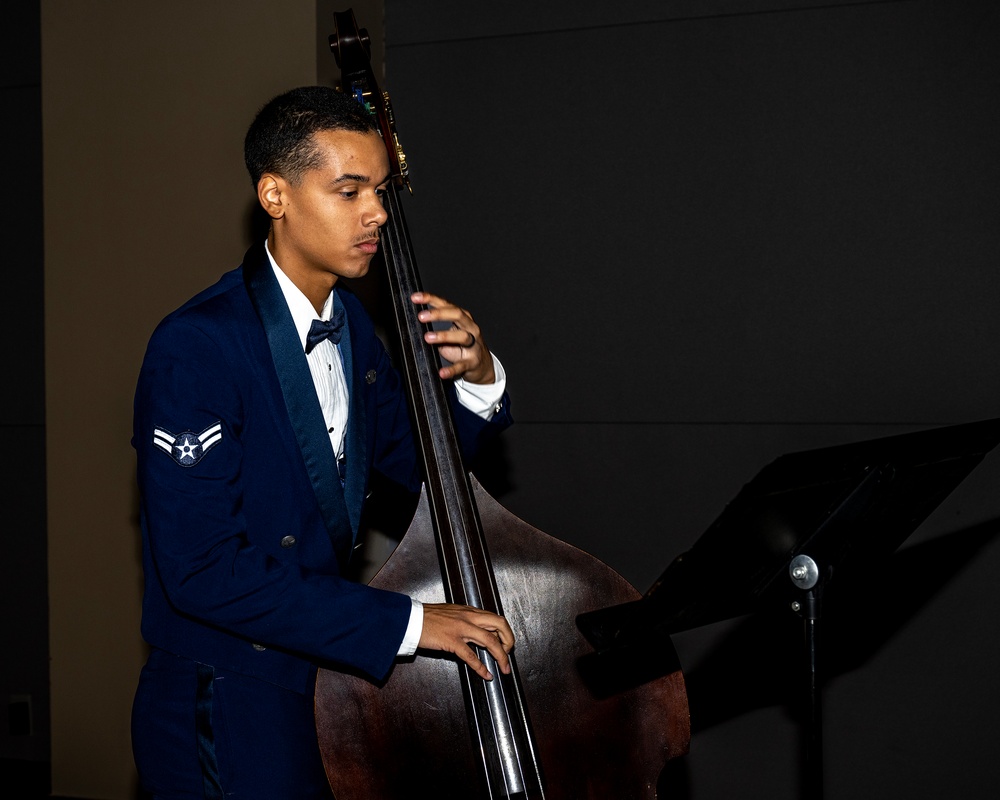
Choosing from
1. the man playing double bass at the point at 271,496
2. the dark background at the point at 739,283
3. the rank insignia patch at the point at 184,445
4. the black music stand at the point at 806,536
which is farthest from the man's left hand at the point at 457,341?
the dark background at the point at 739,283

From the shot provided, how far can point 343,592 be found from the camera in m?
1.37

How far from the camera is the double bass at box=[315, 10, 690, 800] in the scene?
1.40 metres

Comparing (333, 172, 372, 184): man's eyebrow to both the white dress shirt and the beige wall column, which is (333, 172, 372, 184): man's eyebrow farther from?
the beige wall column

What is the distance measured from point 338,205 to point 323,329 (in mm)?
198

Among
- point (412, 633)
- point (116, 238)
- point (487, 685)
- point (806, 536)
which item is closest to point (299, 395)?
point (412, 633)

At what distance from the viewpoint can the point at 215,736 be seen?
4.72 feet

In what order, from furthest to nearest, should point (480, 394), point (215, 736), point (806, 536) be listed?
point (480, 394), point (215, 736), point (806, 536)

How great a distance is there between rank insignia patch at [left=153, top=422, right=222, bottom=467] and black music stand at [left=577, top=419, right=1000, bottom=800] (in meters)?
0.57

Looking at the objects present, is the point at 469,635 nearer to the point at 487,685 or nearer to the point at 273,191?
the point at 487,685

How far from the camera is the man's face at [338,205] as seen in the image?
150cm

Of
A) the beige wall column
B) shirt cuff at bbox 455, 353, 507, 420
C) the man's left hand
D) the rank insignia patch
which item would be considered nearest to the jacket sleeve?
the rank insignia patch

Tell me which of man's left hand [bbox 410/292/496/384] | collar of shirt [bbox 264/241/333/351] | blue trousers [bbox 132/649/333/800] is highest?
collar of shirt [bbox 264/241/333/351]

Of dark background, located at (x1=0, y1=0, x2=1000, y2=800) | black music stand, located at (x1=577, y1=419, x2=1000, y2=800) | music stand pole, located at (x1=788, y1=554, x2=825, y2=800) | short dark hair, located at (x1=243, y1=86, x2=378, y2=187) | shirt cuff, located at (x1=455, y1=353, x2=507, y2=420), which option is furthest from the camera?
dark background, located at (x1=0, y1=0, x2=1000, y2=800)

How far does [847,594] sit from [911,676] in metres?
0.26
